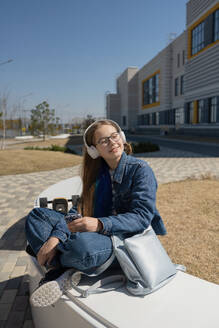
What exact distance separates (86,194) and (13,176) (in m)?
8.22

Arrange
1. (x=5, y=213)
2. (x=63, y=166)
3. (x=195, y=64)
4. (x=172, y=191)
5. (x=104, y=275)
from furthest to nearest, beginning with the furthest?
(x=195, y=64) → (x=63, y=166) → (x=172, y=191) → (x=5, y=213) → (x=104, y=275)

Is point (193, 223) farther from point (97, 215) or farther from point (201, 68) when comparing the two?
point (201, 68)

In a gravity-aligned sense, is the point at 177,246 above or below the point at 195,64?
below

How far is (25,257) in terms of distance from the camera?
354cm

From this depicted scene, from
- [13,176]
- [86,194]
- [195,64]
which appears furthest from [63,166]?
[195,64]

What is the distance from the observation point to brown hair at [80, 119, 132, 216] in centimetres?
226

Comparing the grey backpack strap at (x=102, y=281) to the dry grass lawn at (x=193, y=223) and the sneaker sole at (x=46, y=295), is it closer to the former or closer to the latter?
the sneaker sole at (x=46, y=295)

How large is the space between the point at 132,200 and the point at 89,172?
0.55 meters

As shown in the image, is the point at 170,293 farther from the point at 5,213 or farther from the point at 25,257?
the point at 5,213

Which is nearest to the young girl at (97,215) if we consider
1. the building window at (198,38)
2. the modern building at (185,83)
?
the modern building at (185,83)

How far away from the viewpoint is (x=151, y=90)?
5328 centimetres

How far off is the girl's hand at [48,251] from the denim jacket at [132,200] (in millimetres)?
337

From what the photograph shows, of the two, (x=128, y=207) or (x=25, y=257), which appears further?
(x=25, y=257)

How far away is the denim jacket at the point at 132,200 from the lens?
1822 millimetres
